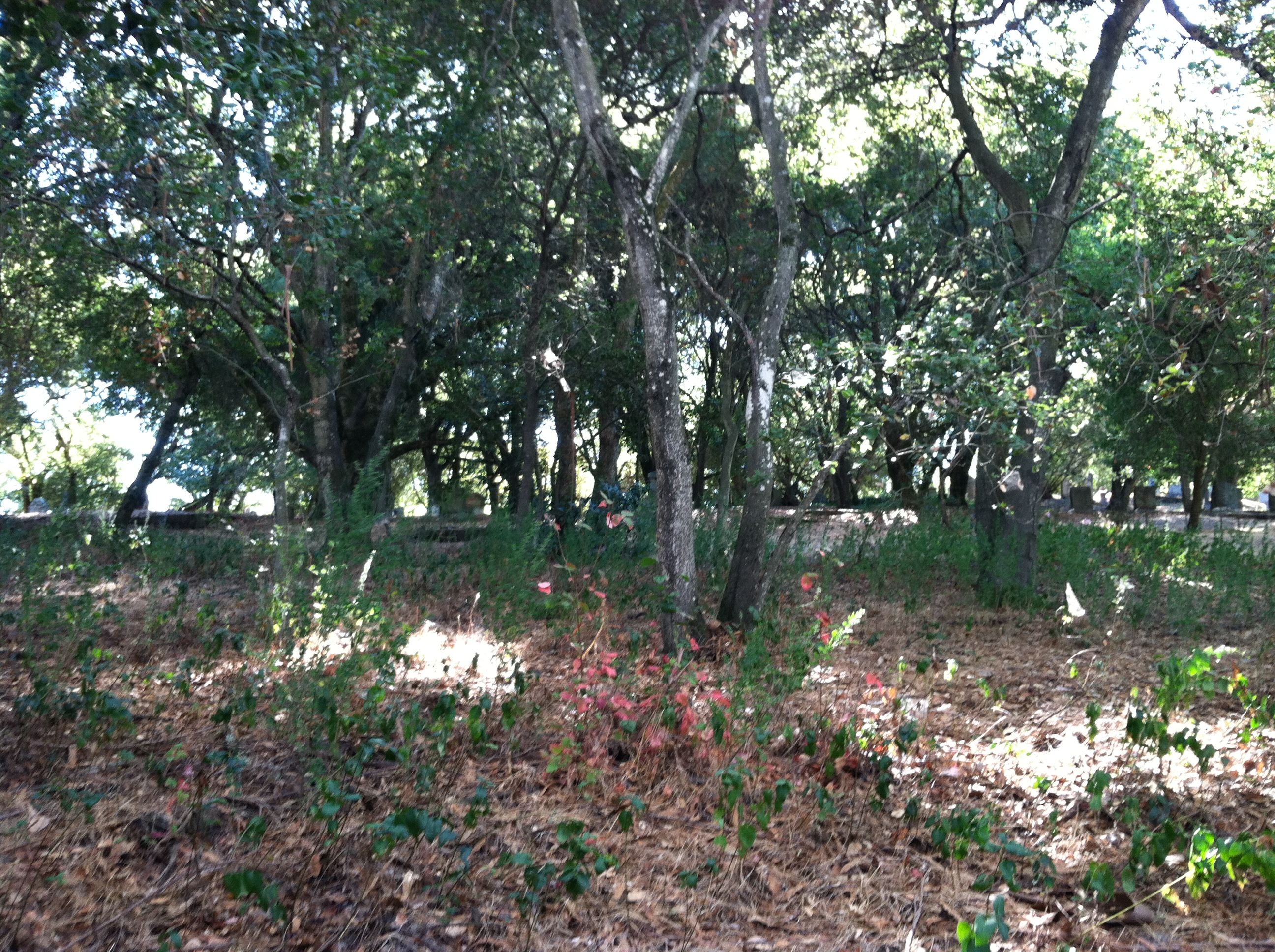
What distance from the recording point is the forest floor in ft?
11.0

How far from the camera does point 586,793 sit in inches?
170

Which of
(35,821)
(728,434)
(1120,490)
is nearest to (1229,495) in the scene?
(1120,490)

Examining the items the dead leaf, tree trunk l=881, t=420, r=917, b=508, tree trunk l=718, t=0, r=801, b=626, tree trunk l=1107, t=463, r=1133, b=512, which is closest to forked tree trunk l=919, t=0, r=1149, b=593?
tree trunk l=718, t=0, r=801, b=626

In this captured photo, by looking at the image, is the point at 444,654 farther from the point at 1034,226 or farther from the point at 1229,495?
the point at 1229,495

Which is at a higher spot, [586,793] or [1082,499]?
[1082,499]

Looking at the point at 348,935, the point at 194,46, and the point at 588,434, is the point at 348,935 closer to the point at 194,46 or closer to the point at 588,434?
the point at 194,46

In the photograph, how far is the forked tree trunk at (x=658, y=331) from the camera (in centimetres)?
662

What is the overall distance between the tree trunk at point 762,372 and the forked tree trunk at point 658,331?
0.79 meters

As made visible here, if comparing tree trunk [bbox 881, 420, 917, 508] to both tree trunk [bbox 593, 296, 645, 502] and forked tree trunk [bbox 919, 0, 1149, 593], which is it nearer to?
tree trunk [bbox 593, 296, 645, 502]

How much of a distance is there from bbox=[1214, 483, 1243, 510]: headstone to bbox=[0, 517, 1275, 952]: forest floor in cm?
2117

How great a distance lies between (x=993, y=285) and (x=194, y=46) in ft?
23.6

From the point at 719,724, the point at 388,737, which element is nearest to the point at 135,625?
the point at 388,737

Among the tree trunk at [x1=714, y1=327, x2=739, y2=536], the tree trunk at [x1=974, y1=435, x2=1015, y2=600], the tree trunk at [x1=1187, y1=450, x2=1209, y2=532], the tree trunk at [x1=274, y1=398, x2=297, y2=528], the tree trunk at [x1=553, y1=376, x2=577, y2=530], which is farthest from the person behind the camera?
the tree trunk at [x1=1187, y1=450, x2=1209, y2=532]

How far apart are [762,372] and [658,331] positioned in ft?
3.33
